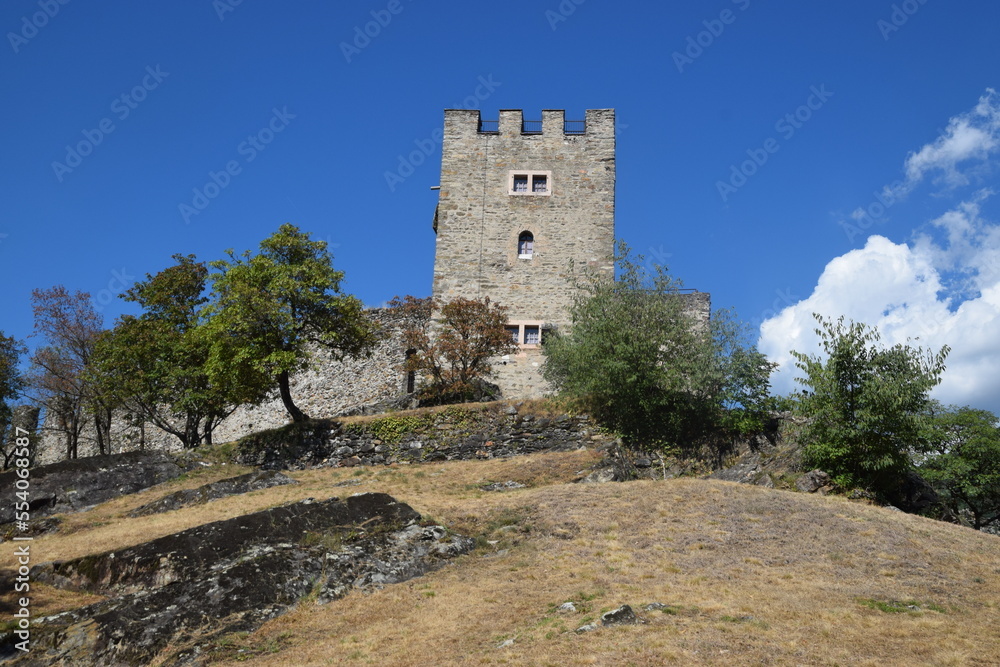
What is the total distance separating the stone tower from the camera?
95.9 feet

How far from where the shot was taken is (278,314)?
2383 centimetres

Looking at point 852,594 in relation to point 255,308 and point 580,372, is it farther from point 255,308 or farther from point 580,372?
point 255,308

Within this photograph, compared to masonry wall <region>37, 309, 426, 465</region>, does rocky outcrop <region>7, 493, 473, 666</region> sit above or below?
below

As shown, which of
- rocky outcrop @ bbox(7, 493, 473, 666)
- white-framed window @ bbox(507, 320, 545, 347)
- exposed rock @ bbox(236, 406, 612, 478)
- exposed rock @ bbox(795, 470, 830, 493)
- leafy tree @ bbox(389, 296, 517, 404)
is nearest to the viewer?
rocky outcrop @ bbox(7, 493, 473, 666)

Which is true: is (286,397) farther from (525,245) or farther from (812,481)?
(812,481)

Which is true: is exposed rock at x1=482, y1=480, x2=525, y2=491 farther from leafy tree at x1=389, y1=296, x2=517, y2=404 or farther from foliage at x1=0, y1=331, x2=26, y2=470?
foliage at x1=0, y1=331, x2=26, y2=470

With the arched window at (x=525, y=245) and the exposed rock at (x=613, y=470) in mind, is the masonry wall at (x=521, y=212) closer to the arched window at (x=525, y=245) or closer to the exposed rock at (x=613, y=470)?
the arched window at (x=525, y=245)

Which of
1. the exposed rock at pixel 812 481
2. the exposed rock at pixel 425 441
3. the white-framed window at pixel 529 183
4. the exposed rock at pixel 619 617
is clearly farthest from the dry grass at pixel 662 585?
the white-framed window at pixel 529 183

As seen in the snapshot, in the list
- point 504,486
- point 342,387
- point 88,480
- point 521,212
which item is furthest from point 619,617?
point 342,387

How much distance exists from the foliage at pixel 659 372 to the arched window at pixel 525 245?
6031mm

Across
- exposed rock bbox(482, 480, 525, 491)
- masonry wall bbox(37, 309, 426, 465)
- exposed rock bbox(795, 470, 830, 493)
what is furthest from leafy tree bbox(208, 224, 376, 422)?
exposed rock bbox(795, 470, 830, 493)

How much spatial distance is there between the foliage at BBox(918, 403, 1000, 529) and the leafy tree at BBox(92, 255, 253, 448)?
83.4 ft

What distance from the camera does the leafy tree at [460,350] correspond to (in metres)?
26.3

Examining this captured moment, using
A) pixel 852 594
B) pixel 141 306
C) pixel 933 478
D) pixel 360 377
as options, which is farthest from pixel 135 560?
pixel 933 478
